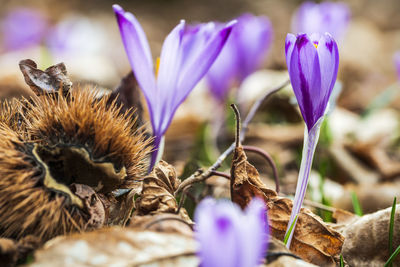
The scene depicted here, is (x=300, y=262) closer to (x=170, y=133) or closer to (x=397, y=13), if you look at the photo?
(x=170, y=133)

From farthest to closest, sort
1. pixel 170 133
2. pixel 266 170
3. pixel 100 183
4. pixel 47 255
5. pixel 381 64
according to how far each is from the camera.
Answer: pixel 381 64
pixel 170 133
pixel 266 170
pixel 100 183
pixel 47 255

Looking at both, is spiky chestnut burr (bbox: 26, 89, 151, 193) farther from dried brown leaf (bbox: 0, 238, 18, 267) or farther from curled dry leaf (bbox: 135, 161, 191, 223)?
dried brown leaf (bbox: 0, 238, 18, 267)

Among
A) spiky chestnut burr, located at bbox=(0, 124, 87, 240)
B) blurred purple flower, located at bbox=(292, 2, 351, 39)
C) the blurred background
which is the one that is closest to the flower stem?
spiky chestnut burr, located at bbox=(0, 124, 87, 240)

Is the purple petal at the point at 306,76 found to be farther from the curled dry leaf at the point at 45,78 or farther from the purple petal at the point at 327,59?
the curled dry leaf at the point at 45,78

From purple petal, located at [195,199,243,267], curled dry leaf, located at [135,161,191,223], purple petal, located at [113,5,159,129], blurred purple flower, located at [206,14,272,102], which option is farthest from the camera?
blurred purple flower, located at [206,14,272,102]

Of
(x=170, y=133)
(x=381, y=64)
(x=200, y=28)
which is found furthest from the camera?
(x=381, y=64)

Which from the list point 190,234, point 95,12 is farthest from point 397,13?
point 190,234

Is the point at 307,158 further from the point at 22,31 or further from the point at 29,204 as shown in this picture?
the point at 22,31
